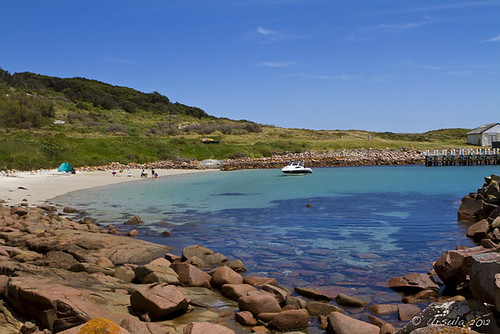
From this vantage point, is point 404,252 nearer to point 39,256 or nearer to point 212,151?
point 39,256

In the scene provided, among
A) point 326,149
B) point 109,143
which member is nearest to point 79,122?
point 109,143

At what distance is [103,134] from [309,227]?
240 ft

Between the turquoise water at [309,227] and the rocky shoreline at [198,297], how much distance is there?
1.04 m

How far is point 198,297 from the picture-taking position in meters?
9.15

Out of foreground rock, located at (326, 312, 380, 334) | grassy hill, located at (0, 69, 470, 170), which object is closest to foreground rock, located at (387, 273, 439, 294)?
foreground rock, located at (326, 312, 380, 334)

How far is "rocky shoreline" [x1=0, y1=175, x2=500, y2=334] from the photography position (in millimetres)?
5649

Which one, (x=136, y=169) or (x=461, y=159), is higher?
(x=461, y=159)

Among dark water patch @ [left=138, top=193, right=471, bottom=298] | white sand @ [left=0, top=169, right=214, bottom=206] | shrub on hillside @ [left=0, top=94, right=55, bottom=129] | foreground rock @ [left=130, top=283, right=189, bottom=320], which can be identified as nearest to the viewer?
foreground rock @ [left=130, top=283, right=189, bottom=320]

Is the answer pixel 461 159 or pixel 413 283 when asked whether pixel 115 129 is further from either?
pixel 413 283

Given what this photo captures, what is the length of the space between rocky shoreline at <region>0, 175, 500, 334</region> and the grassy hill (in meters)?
42.1

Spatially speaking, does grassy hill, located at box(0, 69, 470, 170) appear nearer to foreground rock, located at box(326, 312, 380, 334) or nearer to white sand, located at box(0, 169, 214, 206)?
white sand, located at box(0, 169, 214, 206)

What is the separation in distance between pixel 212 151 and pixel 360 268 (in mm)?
69853

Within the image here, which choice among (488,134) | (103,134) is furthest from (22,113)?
(488,134)

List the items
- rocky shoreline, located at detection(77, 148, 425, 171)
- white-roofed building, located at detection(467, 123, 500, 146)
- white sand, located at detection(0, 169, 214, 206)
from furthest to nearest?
white-roofed building, located at detection(467, 123, 500, 146)
rocky shoreline, located at detection(77, 148, 425, 171)
white sand, located at detection(0, 169, 214, 206)
